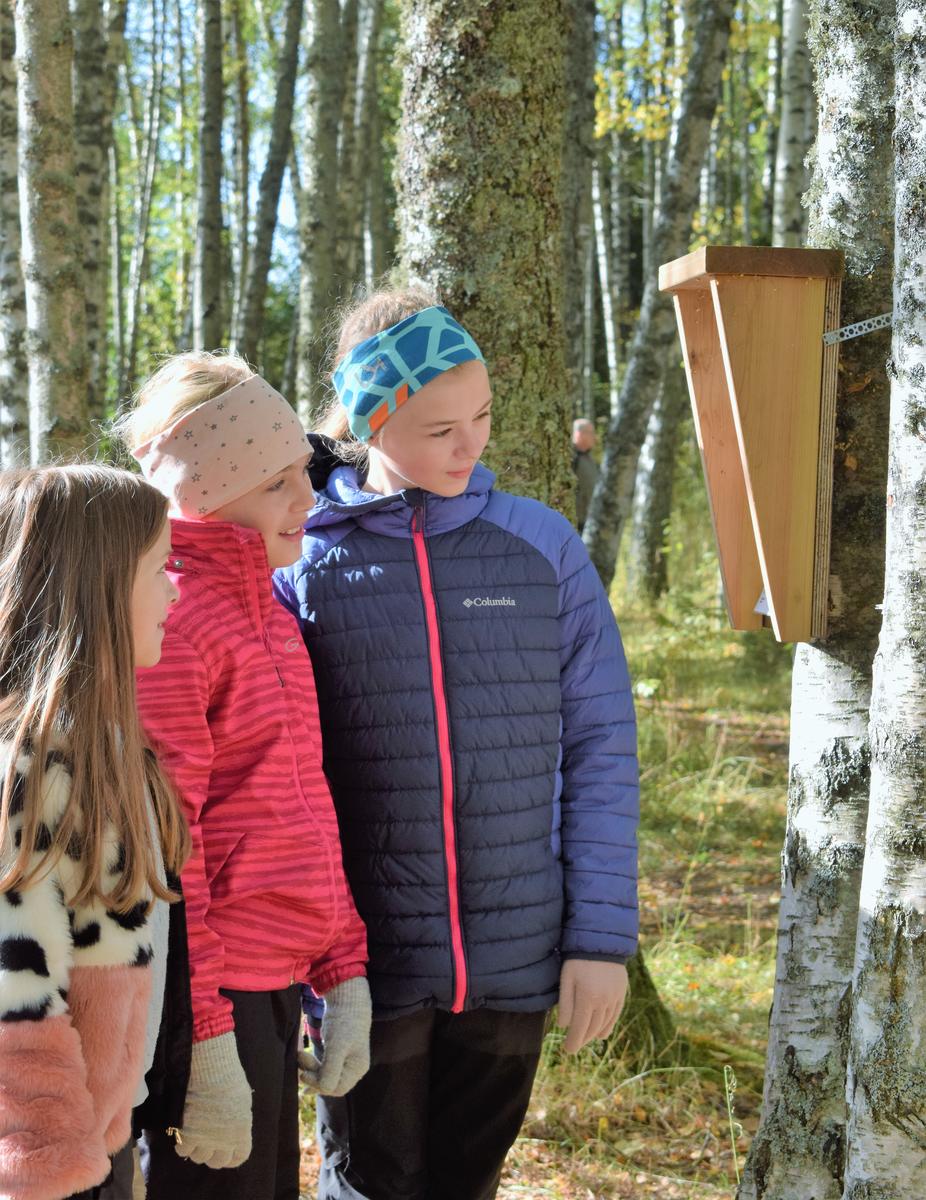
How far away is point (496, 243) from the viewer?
3172 mm

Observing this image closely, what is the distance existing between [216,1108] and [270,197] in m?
8.60

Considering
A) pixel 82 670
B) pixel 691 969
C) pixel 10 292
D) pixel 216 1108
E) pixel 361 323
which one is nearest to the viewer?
pixel 82 670

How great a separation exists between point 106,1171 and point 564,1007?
879 mm

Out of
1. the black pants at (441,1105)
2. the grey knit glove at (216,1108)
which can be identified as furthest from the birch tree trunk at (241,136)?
the grey knit glove at (216,1108)

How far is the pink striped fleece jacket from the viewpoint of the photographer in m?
Result: 1.90

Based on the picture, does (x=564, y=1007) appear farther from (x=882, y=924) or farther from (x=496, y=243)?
(x=496, y=243)


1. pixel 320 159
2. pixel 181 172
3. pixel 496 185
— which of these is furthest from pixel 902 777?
pixel 181 172

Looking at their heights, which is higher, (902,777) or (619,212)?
(619,212)

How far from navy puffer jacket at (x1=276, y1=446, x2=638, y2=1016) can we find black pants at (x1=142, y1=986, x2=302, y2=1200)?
0.20 meters

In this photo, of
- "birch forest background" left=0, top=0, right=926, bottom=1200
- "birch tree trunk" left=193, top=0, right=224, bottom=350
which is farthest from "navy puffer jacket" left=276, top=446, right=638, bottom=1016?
"birch tree trunk" left=193, top=0, right=224, bottom=350

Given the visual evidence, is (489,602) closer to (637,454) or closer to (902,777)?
(902,777)

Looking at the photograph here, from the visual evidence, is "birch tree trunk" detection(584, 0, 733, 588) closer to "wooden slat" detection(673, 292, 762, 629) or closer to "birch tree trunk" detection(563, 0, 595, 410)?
"birch tree trunk" detection(563, 0, 595, 410)

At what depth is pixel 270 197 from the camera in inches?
371

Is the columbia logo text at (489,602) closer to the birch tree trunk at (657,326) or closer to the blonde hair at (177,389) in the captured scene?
the blonde hair at (177,389)
